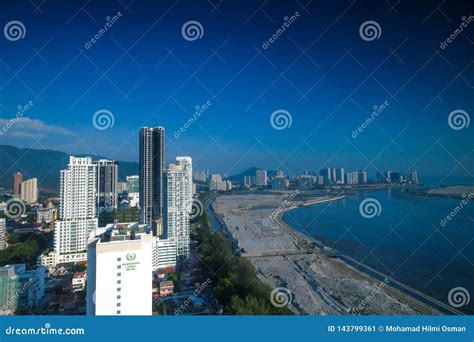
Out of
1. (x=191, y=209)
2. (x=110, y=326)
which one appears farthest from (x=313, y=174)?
(x=110, y=326)

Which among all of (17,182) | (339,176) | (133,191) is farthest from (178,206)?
(339,176)

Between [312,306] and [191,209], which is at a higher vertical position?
[191,209]

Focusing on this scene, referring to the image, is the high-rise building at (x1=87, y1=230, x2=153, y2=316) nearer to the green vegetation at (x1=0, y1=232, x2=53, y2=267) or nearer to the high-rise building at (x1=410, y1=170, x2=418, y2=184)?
the green vegetation at (x1=0, y1=232, x2=53, y2=267)

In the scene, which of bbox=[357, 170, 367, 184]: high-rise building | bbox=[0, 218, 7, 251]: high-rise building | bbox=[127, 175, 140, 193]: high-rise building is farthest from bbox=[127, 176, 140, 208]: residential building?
bbox=[357, 170, 367, 184]: high-rise building

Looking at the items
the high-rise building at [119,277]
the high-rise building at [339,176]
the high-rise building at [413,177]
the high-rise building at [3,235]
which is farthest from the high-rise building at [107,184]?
the high-rise building at [413,177]

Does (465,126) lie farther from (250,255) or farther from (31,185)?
(31,185)

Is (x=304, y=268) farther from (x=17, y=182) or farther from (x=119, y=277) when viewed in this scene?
(x=17, y=182)

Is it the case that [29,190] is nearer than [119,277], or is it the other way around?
[119,277]
